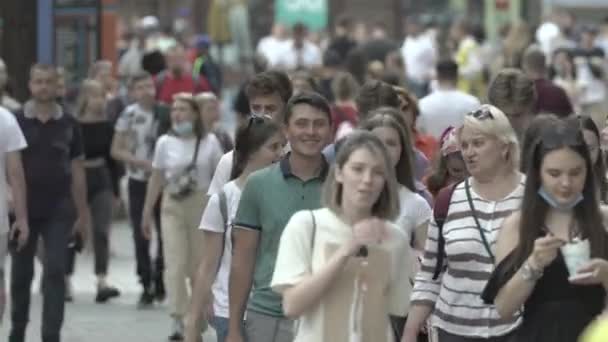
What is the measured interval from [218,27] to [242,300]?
33.8 meters

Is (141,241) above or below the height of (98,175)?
below

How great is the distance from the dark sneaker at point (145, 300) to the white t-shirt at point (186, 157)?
5.64 ft

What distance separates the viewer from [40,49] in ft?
57.4

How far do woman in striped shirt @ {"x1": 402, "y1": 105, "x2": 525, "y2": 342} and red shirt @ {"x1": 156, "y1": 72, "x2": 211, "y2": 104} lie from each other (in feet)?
36.4

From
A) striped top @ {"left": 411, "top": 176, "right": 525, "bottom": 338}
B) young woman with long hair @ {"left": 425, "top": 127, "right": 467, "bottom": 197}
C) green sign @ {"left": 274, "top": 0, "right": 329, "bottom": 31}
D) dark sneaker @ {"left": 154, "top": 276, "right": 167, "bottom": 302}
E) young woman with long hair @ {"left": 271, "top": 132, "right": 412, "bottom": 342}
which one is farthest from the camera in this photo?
green sign @ {"left": 274, "top": 0, "right": 329, "bottom": 31}

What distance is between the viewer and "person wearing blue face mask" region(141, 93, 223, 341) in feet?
44.8

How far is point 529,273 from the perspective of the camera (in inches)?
260

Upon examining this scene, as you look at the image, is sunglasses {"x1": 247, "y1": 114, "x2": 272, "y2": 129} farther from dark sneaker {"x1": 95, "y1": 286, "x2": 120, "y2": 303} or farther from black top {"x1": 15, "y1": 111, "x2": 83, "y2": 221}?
dark sneaker {"x1": 95, "y1": 286, "x2": 120, "y2": 303}

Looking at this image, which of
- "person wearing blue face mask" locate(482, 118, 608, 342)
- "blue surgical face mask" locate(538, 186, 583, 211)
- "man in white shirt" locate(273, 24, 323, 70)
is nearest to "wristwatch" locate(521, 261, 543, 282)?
"person wearing blue face mask" locate(482, 118, 608, 342)

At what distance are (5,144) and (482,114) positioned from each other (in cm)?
465

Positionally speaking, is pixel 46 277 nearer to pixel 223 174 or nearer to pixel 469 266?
pixel 223 174

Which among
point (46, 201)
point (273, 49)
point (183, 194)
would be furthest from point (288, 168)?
point (273, 49)

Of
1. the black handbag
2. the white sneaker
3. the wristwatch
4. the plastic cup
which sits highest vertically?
the plastic cup

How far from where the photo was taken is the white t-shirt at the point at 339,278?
21.2 ft
